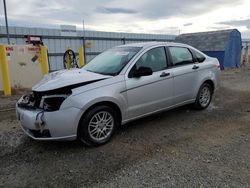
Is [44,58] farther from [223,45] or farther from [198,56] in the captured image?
[223,45]

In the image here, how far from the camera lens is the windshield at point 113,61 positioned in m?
4.16

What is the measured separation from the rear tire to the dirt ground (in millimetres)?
581

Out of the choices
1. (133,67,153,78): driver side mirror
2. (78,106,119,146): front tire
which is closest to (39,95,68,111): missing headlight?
(78,106,119,146): front tire

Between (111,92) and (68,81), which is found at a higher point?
(68,81)

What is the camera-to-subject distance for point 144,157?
3.41m

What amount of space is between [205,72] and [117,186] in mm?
3700

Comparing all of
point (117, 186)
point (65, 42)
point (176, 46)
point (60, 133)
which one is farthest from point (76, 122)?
point (65, 42)

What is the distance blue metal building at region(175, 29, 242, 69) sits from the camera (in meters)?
15.8

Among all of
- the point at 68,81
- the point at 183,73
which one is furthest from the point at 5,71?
the point at 183,73

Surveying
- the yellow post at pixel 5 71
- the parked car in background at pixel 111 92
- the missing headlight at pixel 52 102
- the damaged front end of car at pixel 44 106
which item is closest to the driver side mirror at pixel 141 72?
the parked car in background at pixel 111 92

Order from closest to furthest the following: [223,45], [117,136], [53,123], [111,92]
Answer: [53,123] → [111,92] → [117,136] → [223,45]

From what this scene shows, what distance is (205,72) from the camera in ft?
17.8

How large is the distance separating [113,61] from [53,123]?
5.60ft

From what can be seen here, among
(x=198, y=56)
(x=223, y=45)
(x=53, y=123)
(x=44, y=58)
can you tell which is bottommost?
(x=53, y=123)
